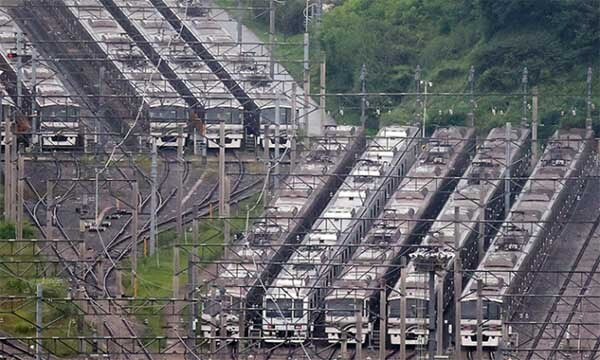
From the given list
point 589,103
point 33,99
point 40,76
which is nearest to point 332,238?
point 33,99

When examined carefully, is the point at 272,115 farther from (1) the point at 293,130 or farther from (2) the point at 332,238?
(2) the point at 332,238

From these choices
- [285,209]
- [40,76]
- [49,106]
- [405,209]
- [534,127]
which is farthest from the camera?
[40,76]

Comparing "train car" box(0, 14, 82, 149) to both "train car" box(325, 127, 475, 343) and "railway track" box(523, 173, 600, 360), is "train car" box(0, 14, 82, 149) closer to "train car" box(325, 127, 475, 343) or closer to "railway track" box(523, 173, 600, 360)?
"train car" box(325, 127, 475, 343)

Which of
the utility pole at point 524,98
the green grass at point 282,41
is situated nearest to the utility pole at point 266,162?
the utility pole at point 524,98

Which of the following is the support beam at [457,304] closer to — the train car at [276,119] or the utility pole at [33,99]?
the train car at [276,119]

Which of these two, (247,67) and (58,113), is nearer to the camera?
(58,113)

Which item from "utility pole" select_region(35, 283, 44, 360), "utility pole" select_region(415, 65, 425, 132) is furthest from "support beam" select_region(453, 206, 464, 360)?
"utility pole" select_region(415, 65, 425, 132)

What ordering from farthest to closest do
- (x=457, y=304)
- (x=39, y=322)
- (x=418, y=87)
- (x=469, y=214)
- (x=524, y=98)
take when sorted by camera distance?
(x=418, y=87) → (x=524, y=98) → (x=469, y=214) → (x=457, y=304) → (x=39, y=322)
